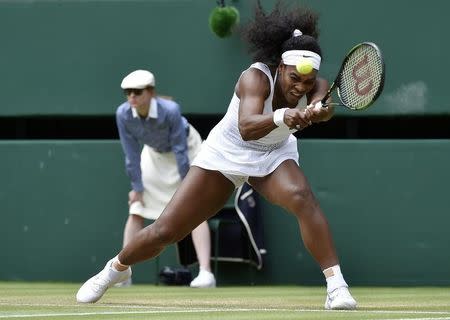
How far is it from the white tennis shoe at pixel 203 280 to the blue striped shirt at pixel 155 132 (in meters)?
0.85

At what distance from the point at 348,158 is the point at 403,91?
2.49ft

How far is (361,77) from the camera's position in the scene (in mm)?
6863

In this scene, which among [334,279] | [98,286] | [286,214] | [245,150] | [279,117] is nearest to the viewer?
[279,117]

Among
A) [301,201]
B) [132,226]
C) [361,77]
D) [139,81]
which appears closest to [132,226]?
[132,226]

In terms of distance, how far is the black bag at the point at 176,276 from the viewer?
10789 millimetres

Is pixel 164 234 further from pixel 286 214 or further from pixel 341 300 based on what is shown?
pixel 286 214

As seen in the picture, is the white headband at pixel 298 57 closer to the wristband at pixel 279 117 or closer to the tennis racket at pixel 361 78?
the tennis racket at pixel 361 78

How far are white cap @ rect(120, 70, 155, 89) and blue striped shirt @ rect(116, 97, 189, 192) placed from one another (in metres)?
0.18

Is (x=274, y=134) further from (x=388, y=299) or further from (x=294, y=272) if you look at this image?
(x=294, y=272)

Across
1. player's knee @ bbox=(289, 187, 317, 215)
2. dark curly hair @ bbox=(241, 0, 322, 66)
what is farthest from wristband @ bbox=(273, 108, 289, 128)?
dark curly hair @ bbox=(241, 0, 322, 66)

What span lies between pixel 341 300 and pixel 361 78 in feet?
3.94

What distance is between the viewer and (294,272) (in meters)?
11.1

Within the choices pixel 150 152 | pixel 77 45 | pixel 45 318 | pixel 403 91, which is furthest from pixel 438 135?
pixel 45 318

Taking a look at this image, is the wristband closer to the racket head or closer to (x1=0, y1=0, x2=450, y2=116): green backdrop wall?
the racket head
